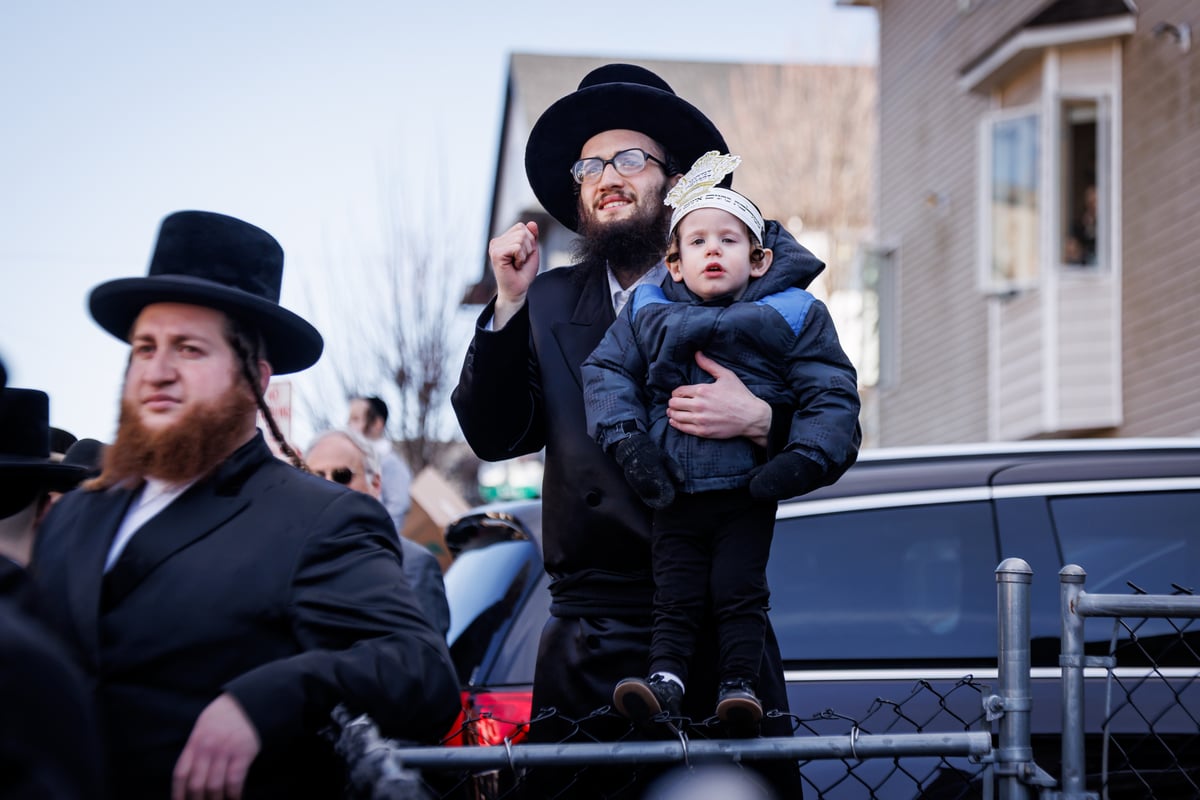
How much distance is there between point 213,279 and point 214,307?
6cm

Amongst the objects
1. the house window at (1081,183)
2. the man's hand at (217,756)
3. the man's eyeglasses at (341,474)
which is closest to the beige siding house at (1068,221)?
the house window at (1081,183)

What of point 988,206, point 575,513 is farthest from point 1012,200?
point 575,513

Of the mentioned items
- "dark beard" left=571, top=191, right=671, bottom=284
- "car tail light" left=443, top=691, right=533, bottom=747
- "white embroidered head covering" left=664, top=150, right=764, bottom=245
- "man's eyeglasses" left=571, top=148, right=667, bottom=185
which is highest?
"man's eyeglasses" left=571, top=148, right=667, bottom=185

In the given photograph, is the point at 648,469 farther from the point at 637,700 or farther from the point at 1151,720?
the point at 1151,720

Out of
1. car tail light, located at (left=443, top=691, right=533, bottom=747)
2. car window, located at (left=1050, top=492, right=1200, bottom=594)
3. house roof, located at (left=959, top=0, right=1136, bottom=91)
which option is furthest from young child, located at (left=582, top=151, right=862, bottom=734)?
house roof, located at (left=959, top=0, right=1136, bottom=91)

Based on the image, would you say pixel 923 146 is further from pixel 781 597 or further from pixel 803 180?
pixel 781 597

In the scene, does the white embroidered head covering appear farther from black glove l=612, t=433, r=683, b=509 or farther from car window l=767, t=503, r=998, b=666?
car window l=767, t=503, r=998, b=666

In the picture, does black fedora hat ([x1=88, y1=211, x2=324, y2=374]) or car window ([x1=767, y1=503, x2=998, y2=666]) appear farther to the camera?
car window ([x1=767, y1=503, x2=998, y2=666])

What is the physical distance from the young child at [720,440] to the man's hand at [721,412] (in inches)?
2.0

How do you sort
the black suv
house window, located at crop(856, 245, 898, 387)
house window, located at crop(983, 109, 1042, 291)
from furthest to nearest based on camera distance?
house window, located at crop(856, 245, 898, 387), house window, located at crop(983, 109, 1042, 291), the black suv

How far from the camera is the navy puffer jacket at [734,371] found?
11.2 feet

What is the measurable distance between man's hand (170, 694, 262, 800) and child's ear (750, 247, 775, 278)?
1.70m

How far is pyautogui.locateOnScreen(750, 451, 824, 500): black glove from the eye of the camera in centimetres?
331

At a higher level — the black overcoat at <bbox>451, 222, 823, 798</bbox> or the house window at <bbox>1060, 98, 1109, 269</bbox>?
the house window at <bbox>1060, 98, 1109, 269</bbox>
